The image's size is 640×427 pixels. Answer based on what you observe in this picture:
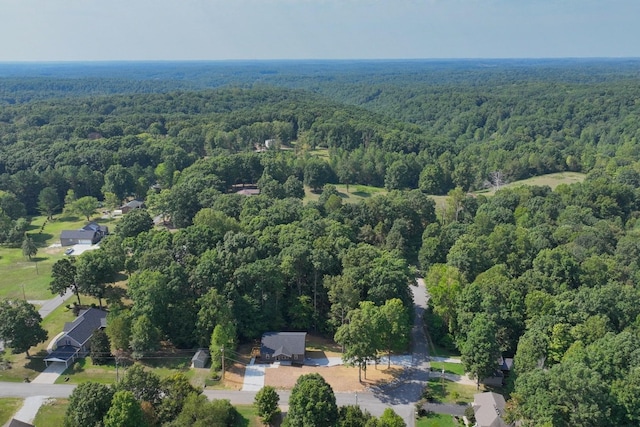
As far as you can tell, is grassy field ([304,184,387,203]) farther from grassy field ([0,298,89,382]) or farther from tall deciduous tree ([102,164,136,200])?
grassy field ([0,298,89,382])

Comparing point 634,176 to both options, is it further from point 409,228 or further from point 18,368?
point 18,368

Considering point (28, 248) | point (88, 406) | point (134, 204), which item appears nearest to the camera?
point (88, 406)

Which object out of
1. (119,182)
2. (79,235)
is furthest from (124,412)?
(119,182)

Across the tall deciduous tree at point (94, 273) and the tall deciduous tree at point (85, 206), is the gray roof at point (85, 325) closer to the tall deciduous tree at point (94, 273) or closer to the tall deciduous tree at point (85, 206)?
the tall deciduous tree at point (94, 273)

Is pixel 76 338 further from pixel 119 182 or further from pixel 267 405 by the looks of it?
pixel 119 182

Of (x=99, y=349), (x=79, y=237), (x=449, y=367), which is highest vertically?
(x=99, y=349)

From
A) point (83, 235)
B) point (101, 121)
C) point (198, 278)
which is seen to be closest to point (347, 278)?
point (198, 278)
